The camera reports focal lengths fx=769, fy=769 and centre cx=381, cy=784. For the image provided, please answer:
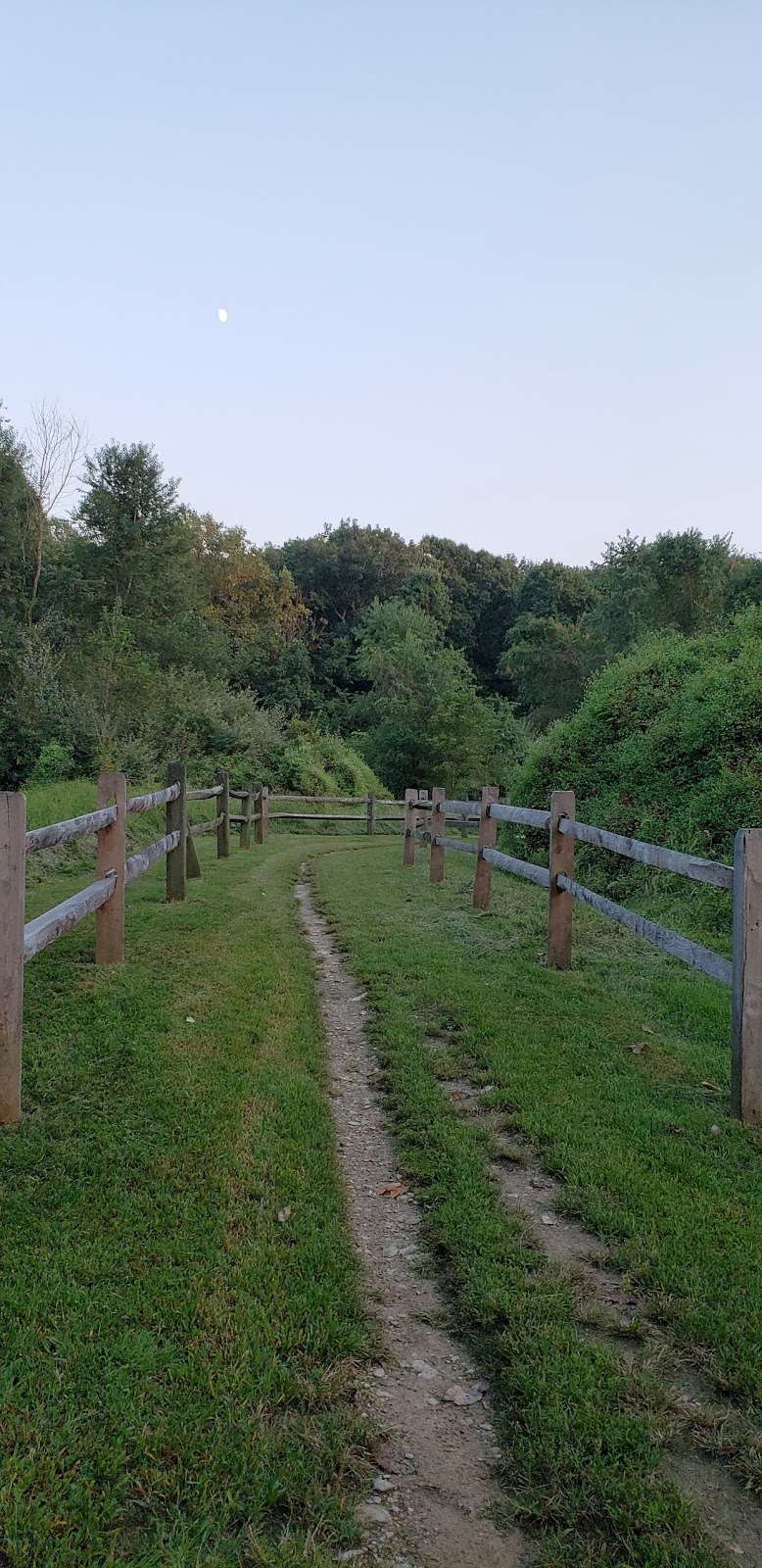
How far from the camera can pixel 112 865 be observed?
5156mm

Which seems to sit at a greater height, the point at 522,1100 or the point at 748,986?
the point at 748,986

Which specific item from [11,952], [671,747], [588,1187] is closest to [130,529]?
[671,747]

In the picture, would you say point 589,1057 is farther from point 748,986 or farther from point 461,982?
point 461,982

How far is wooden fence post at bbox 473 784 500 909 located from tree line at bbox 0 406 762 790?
26.4 ft

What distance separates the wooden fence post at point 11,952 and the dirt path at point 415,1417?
1369 mm

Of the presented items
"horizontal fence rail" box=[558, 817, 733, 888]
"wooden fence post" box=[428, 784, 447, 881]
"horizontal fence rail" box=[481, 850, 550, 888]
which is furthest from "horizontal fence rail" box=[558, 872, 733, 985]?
"wooden fence post" box=[428, 784, 447, 881]

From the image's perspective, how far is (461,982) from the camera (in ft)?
17.9

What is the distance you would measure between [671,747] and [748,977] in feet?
21.9

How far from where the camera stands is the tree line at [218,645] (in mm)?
19734

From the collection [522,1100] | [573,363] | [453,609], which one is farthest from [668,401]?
[453,609]

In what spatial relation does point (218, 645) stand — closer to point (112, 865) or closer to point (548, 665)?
point (548, 665)

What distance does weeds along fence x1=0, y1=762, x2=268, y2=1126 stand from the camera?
3084 millimetres

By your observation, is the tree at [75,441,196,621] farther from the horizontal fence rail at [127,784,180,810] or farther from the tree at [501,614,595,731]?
the horizontal fence rail at [127,784,180,810]

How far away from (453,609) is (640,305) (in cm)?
3189
